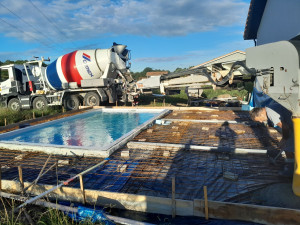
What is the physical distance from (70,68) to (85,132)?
Result: 566 cm

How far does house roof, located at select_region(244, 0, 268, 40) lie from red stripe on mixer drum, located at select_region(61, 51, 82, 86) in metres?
9.93

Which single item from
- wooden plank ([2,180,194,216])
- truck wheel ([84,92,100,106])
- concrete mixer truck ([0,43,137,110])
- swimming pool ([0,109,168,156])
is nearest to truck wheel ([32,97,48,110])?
concrete mixer truck ([0,43,137,110])

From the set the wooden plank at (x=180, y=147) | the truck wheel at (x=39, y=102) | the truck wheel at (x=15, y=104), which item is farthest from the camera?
the truck wheel at (x=15, y=104)

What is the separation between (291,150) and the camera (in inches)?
142

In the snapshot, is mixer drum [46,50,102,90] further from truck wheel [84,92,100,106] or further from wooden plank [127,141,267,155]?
wooden plank [127,141,267,155]

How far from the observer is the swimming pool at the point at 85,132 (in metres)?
5.24

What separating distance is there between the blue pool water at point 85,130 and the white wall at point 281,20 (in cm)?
638

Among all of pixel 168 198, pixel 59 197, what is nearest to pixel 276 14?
pixel 168 198

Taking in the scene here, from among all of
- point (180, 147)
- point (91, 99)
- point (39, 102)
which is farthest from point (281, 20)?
point (39, 102)

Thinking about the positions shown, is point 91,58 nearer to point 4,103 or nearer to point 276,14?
point 4,103

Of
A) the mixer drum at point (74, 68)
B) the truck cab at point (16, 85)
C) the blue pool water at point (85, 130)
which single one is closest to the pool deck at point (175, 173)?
the blue pool water at point (85, 130)

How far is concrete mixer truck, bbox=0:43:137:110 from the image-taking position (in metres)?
12.0

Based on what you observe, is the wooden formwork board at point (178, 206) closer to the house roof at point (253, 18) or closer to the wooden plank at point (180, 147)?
the wooden plank at point (180, 147)

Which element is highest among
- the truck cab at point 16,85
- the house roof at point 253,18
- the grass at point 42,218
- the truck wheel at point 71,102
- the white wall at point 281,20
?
the house roof at point 253,18
